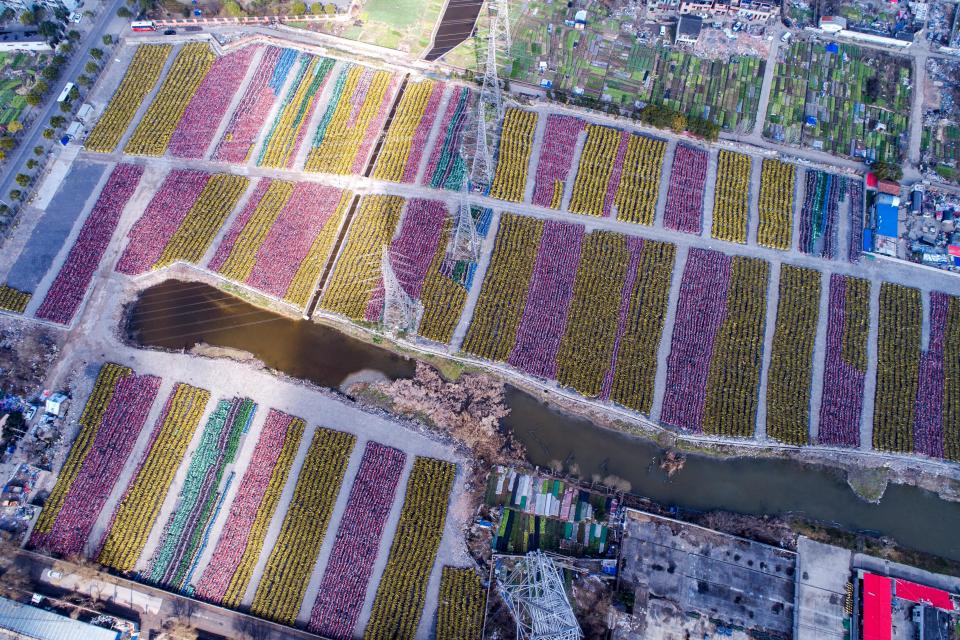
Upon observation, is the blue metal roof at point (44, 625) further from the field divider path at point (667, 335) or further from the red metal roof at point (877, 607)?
the red metal roof at point (877, 607)

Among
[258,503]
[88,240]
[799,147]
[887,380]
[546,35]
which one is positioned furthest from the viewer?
[546,35]

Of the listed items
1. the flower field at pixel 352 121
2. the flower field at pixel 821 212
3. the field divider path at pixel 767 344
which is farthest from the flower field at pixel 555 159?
the flower field at pixel 821 212

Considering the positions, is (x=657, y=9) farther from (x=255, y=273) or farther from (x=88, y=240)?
(x=88, y=240)

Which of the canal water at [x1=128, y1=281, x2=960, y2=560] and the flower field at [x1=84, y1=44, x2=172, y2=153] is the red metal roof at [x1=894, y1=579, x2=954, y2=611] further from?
the flower field at [x1=84, y1=44, x2=172, y2=153]

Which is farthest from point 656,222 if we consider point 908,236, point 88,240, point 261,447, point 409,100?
point 88,240

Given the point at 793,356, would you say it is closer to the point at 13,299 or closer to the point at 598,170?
the point at 598,170

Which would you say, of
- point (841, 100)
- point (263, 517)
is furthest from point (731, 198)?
point (263, 517)

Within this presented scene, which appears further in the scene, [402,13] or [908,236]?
[402,13]
